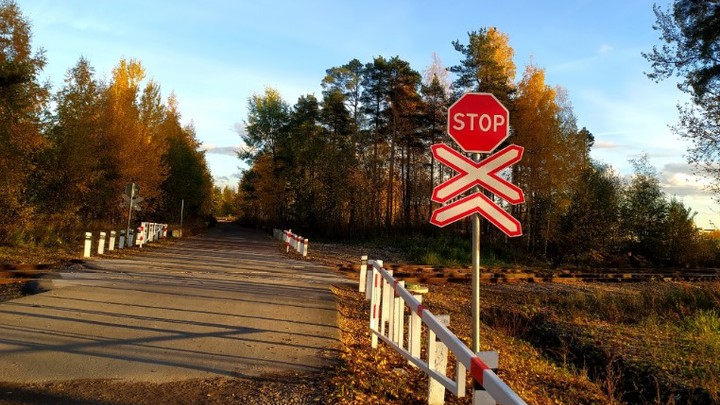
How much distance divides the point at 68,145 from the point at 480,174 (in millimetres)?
23520

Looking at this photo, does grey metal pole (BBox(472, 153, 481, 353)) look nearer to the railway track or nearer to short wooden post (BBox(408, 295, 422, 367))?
short wooden post (BBox(408, 295, 422, 367))

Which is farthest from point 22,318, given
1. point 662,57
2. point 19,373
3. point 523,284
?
point 662,57

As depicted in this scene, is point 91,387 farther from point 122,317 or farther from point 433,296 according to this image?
point 433,296

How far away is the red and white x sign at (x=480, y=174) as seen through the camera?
16.7 ft

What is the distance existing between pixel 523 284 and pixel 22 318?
16456 millimetres

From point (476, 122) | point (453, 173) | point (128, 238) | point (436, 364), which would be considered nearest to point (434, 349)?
point (436, 364)

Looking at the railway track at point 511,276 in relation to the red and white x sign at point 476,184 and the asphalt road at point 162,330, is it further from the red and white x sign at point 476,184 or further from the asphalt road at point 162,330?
the red and white x sign at point 476,184

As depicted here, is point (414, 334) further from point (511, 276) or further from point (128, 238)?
point (128, 238)

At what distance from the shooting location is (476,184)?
5180 mm

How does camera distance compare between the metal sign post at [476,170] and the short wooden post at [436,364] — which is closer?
the short wooden post at [436,364]

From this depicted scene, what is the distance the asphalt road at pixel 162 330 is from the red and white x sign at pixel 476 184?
8.31ft

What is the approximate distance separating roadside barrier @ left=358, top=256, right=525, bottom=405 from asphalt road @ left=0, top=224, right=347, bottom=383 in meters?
0.91

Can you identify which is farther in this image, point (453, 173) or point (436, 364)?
point (453, 173)

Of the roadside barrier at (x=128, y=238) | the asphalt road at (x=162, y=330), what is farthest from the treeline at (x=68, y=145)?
the asphalt road at (x=162, y=330)
